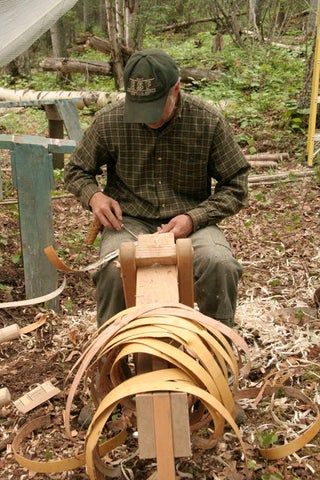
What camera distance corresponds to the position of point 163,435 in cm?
160

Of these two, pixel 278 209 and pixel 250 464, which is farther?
pixel 278 209

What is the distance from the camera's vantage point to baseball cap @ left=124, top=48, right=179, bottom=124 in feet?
8.16

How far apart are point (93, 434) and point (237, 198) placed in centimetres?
144

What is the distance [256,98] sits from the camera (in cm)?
838

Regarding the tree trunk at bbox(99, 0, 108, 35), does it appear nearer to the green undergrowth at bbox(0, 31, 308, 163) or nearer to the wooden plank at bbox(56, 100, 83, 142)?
the green undergrowth at bbox(0, 31, 308, 163)

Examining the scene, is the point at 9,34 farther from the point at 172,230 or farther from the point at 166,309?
the point at 166,309

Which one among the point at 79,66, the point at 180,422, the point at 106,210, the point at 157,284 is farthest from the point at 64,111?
the point at 79,66

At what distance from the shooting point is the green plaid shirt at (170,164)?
9.01ft

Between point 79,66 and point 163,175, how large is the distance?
922cm

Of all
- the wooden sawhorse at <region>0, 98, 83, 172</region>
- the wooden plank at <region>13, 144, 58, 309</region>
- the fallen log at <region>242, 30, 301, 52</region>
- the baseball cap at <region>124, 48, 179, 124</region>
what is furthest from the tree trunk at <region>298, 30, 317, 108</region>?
the fallen log at <region>242, 30, 301, 52</region>

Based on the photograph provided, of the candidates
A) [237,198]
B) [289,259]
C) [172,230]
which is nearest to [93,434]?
[172,230]

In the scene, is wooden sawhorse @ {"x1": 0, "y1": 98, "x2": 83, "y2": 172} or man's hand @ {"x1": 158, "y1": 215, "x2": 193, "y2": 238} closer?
man's hand @ {"x1": 158, "y1": 215, "x2": 193, "y2": 238}

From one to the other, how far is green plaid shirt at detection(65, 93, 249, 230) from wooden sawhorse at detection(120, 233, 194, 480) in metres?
0.64

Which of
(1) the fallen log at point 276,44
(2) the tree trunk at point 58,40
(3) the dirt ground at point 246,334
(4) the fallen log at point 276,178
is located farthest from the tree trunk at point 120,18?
(3) the dirt ground at point 246,334
